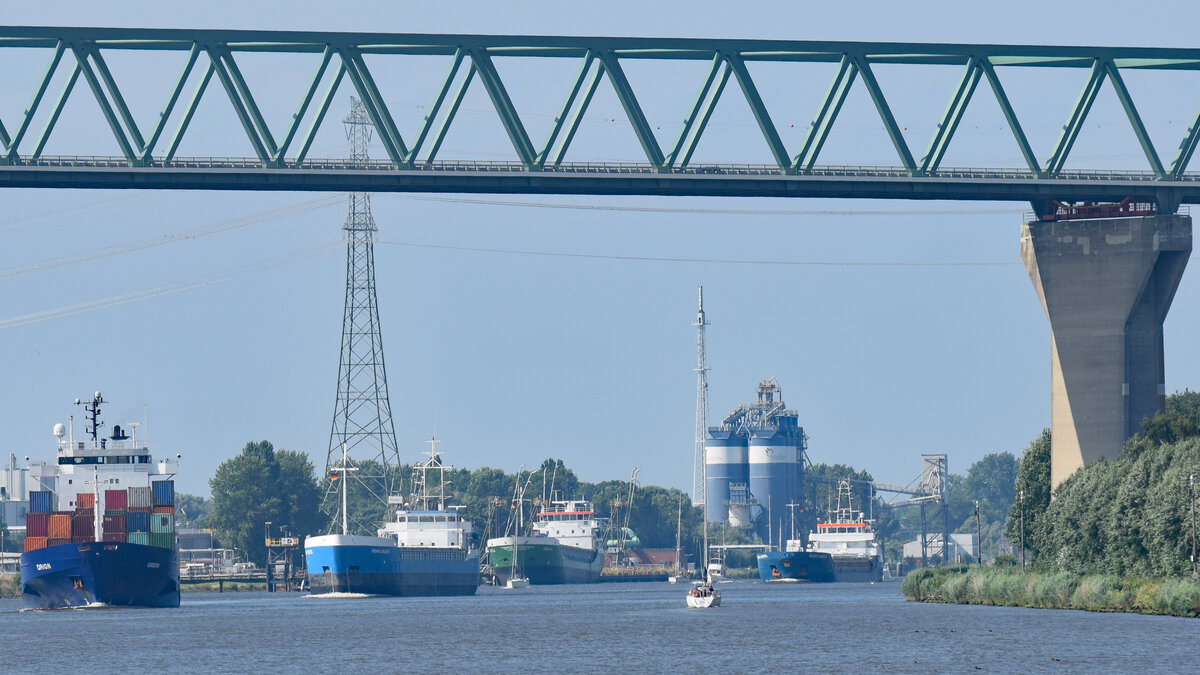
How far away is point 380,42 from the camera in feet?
330

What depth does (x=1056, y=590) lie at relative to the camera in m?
116

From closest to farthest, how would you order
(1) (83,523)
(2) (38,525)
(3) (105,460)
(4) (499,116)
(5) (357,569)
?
1. (4) (499,116)
2. (2) (38,525)
3. (1) (83,523)
4. (3) (105,460)
5. (5) (357,569)

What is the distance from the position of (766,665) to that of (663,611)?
216ft

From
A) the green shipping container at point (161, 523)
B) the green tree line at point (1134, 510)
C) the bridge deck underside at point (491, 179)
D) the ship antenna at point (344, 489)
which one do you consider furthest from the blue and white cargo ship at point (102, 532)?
the green tree line at point (1134, 510)

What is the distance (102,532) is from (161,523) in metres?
5.49

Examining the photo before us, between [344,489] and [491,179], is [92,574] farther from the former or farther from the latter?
[491,179]

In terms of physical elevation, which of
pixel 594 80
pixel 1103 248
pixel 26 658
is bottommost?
pixel 26 658

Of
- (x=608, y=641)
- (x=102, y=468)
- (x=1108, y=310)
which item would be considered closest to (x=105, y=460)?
(x=102, y=468)

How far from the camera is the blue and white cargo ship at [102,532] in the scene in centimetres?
15238

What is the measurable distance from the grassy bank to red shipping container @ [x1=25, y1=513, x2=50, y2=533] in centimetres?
7408

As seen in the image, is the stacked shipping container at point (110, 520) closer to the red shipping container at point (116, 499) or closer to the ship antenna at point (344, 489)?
the red shipping container at point (116, 499)

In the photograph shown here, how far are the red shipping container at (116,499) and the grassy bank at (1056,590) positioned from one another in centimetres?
6981

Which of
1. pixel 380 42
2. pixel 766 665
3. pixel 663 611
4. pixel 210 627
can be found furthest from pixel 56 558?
pixel 766 665

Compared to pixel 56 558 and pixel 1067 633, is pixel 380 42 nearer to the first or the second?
pixel 1067 633
